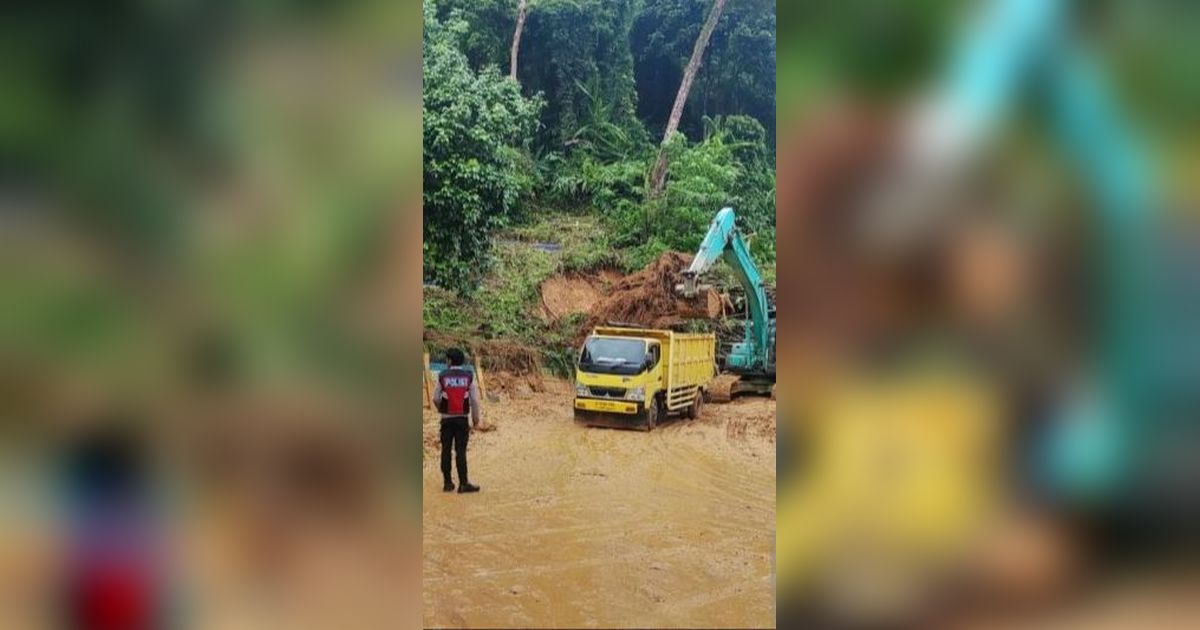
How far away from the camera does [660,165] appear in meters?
3.11

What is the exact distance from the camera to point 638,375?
308 centimetres

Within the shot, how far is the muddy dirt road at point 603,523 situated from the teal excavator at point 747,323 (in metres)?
0.07

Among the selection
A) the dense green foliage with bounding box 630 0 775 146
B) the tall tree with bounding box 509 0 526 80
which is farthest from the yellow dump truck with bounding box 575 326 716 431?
the tall tree with bounding box 509 0 526 80

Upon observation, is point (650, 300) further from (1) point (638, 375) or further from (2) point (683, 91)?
(2) point (683, 91)

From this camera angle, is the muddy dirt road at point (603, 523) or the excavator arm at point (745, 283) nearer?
the muddy dirt road at point (603, 523)

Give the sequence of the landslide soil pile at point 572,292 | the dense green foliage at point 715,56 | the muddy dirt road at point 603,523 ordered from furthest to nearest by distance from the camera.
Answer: the landslide soil pile at point 572,292 < the dense green foliage at point 715,56 < the muddy dirt road at point 603,523
